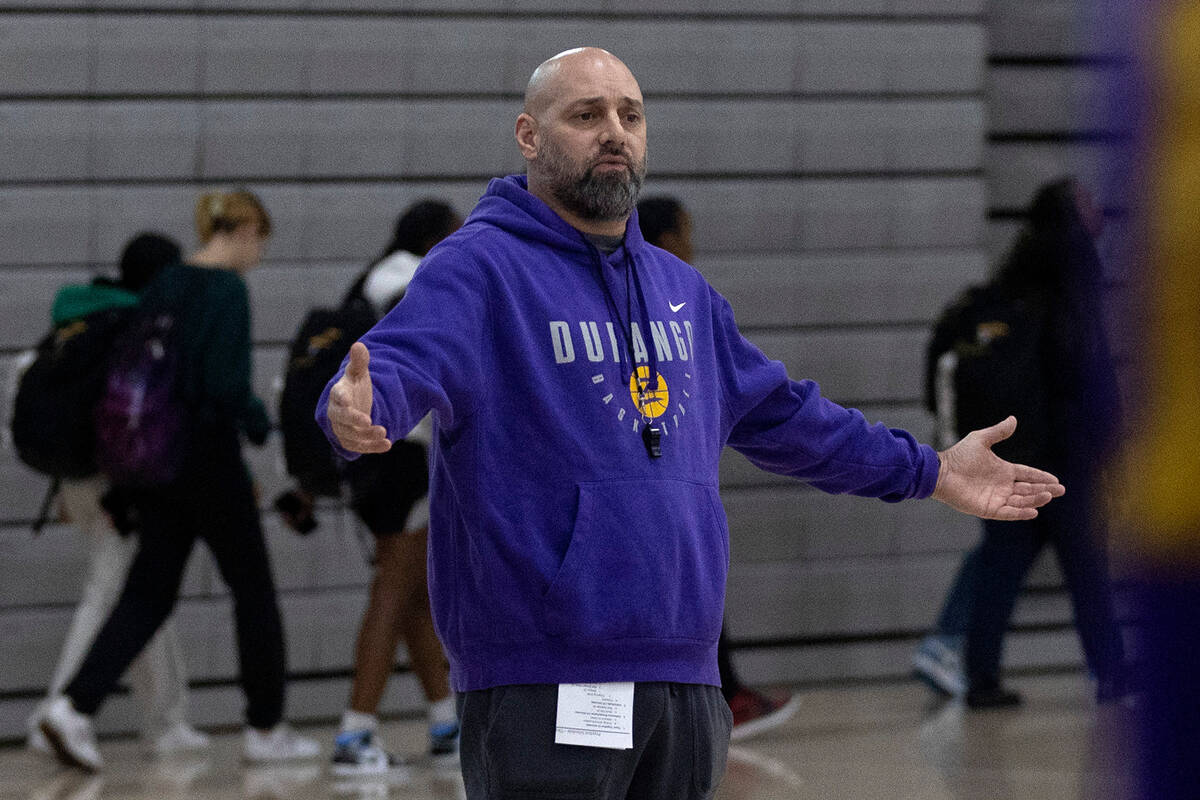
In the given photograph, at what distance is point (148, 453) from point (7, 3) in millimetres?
2315

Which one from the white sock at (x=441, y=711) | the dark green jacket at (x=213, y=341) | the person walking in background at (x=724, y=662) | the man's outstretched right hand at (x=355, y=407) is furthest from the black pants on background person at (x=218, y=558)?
the man's outstretched right hand at (x=355, y=407)

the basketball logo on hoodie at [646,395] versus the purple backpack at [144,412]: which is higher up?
the basketball logo on hoodie at [646,395]

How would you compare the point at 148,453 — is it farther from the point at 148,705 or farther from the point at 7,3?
the point at 7,3

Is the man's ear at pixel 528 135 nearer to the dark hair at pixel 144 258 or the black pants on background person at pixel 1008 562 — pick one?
the dark hair at pixel 144 258

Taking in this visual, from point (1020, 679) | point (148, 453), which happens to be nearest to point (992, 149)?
point (1020, 679)

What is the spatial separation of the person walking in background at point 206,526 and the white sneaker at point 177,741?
0.45 metres

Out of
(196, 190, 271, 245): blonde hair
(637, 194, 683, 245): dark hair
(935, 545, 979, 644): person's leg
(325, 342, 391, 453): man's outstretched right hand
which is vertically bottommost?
(935, 545, 979, 644): person's leg

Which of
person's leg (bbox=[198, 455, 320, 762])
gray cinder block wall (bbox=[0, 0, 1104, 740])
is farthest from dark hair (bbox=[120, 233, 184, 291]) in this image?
person's leg (bbox=[198, 455, 320, 762])

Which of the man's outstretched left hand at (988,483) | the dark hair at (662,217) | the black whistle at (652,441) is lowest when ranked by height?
the man's outstretched left hand at (988,483)

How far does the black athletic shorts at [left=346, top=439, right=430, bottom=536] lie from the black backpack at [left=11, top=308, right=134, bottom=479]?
3.41 ft

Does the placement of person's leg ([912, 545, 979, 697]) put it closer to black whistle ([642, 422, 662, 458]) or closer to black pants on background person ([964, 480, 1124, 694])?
black pants on background person ([964, 480, 1124, 694])

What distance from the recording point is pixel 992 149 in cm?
779

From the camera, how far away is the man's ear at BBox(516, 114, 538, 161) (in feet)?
8.60

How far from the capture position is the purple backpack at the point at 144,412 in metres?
5.52
